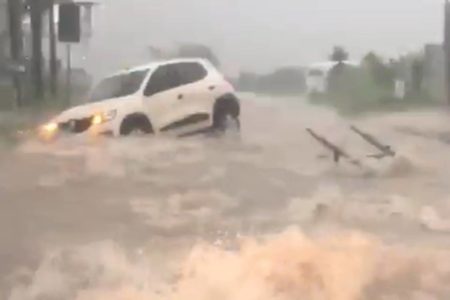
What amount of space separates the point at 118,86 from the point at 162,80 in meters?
0.17

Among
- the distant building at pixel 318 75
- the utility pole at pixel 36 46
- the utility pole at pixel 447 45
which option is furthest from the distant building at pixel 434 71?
the utility pole at pixel 36 46

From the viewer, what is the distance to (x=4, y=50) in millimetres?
4801

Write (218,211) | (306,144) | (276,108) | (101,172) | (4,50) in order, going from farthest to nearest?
(4,50), (276,108), (306,144), (101,172), (218,211)

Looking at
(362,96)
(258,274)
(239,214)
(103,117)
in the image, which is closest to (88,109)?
(103,117)

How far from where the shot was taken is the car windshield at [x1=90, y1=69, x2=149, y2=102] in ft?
15.0

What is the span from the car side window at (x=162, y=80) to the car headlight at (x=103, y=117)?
0.18m

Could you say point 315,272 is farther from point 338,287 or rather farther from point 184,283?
point 184,283

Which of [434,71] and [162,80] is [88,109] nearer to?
[162,80]

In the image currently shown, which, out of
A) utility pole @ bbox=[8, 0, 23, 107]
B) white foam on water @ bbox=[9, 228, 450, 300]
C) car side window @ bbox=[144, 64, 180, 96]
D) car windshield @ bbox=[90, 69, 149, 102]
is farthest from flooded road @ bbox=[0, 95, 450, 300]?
utility pole @ bbox=[8, 0, 23, 107]

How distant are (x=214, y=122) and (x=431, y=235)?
1760 mm

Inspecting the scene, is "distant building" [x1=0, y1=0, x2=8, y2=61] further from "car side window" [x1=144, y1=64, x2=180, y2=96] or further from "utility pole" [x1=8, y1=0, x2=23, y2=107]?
"car side window" [x1=144, y1=64, x2=180, y2=96]

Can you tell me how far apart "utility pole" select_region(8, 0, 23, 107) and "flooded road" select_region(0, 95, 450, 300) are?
0.47 metres

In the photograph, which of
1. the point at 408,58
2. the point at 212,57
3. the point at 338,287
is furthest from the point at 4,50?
the point at 338,287

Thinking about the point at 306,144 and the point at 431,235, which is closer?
the point at 431,235
